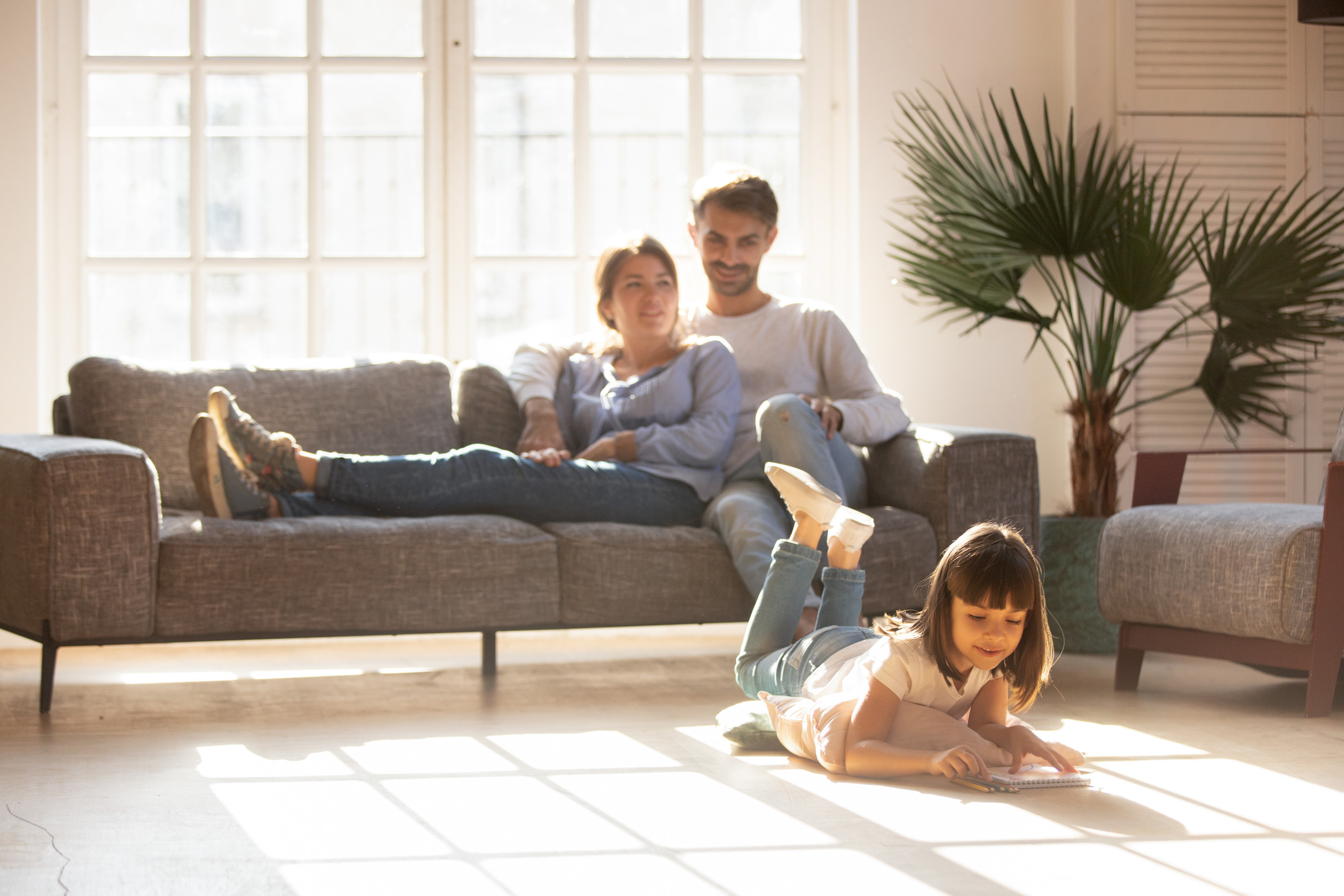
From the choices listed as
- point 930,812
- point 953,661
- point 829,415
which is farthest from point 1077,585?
point 930,812

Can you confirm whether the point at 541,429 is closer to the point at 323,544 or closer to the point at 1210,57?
the point at 323,544

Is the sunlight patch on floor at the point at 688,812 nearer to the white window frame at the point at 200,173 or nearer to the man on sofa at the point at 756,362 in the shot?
the man on sofa at the point at 756,362

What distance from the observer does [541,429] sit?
2.89 meters

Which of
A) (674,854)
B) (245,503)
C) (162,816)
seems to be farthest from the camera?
(245,503)

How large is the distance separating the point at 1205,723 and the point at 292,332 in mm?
2567

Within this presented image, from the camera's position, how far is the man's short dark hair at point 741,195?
2.99 meters

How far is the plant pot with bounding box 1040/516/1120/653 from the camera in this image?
125 inches

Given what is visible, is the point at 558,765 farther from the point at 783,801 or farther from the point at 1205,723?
the point at 1205,723

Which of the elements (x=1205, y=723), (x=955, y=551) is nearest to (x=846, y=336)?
(x=1205, y=723)

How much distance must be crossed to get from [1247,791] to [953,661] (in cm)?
43

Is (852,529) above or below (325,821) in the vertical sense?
above

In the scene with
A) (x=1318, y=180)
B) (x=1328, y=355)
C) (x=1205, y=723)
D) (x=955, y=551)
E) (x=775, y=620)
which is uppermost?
(x=1318, y=180)

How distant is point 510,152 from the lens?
3.73 metres

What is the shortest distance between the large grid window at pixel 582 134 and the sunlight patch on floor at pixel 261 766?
1.82 m
